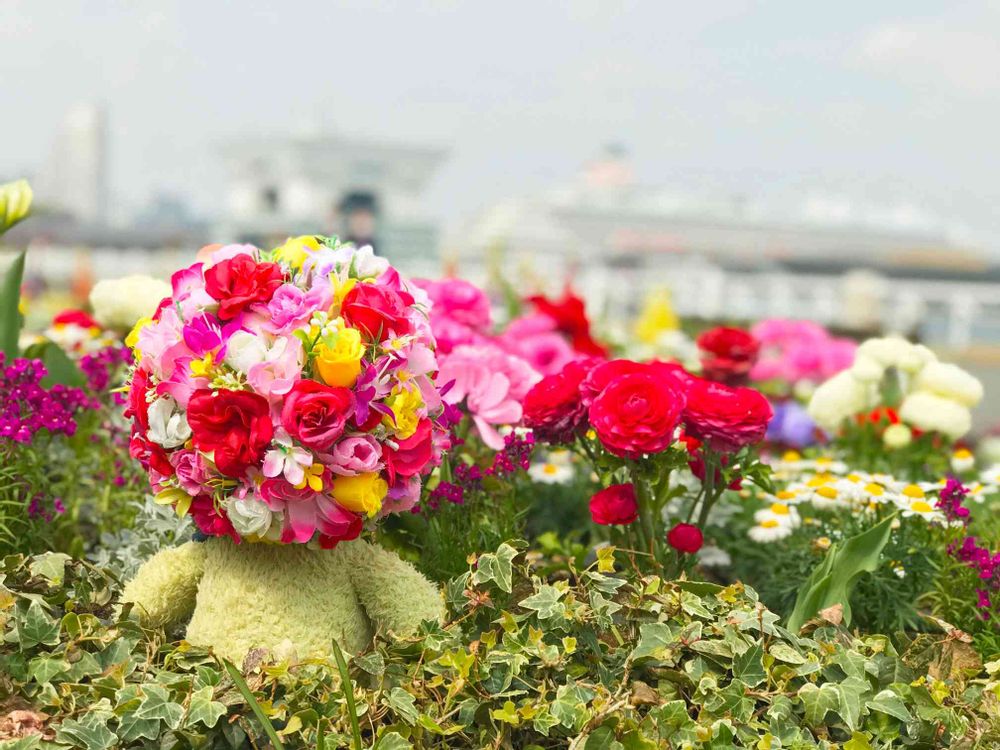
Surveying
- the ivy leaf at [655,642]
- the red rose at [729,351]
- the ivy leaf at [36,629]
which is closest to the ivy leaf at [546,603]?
the ivy leaf at [655,642]

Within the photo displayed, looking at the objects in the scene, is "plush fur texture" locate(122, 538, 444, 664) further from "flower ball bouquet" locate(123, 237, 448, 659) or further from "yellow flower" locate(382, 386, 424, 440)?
"yellow flower" locate(382, 386, 424, 440)

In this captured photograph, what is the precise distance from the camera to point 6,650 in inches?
74.4

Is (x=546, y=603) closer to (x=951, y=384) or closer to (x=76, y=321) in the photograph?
(x=951, y=384)

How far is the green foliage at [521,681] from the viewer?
1.70m

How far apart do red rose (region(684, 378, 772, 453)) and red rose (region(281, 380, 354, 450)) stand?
72 centimetres

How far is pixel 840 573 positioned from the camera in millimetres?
2090

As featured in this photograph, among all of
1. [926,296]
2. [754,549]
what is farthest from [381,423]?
[926,296]

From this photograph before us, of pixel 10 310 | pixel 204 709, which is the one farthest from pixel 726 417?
pixel 10 310

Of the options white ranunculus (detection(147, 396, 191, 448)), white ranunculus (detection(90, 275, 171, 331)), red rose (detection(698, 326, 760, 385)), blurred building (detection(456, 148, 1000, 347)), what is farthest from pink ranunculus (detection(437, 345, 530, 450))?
blurred building (detection(456, 148, 1000, 347))

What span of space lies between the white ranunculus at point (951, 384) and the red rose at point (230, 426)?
206 centimetres

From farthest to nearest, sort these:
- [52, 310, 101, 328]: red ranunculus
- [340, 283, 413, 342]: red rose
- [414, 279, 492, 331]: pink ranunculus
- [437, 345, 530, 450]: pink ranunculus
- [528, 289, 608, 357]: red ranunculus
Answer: [528, 289, 608, 357]: red ranunculus
[52, 310, 101, 328]: red ranunculus
[414, 279, 492, 331]: pink ranunculus
[437, 345, 530, 450]: pink ranunculus
[340, 283, 413, 342]: red rose

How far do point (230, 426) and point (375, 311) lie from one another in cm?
32

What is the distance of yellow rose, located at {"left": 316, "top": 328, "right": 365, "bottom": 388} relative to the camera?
5.75 feet

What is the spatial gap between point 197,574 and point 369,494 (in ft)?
1.44
